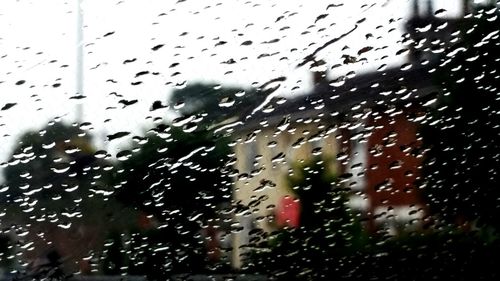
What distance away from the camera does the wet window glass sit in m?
3.20

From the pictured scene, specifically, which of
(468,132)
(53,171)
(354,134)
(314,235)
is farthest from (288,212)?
(53,171)

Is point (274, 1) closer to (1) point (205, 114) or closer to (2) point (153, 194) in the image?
(1) point (205, 114)

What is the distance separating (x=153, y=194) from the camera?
351 centimetres

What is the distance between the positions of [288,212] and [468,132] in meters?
0.92

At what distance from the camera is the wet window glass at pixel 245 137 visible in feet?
10.5

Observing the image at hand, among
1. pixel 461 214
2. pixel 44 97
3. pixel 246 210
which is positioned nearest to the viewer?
pixel 44 97

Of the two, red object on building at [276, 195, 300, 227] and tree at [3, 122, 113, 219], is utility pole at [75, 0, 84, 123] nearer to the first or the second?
tree at [3, 122, 113, 219]

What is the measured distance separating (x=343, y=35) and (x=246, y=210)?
0.80 m

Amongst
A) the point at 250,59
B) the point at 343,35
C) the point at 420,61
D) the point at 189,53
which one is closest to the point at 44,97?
the point at 189,53

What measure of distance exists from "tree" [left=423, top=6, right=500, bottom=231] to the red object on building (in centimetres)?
65

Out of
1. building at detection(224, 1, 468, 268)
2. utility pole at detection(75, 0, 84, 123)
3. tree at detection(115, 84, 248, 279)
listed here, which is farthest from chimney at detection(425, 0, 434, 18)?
utility pole at detection(75, 0, 84, 123)

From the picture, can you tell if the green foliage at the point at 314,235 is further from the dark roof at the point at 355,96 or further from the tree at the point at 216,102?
the tree at the point at 216,102

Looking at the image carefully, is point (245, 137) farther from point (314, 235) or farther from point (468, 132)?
point (468, 132)

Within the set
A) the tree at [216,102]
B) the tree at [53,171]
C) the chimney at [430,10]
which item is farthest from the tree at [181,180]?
the chimney at [430,10]
